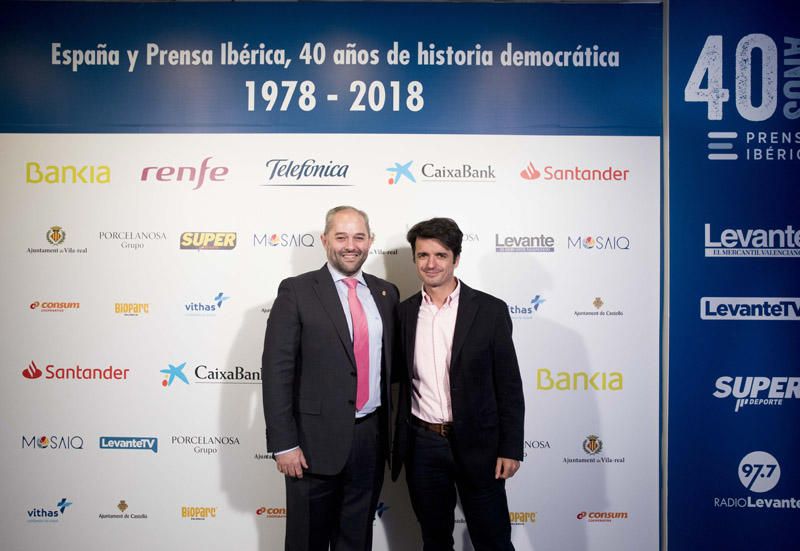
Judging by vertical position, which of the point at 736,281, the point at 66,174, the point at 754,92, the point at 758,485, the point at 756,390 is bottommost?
the point at 758,485

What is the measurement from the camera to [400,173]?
2.57 m

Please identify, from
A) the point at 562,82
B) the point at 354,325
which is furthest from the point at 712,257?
the point at 354,325

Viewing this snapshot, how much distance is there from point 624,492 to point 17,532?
11.1 feet

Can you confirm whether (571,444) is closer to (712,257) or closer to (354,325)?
(712,257)

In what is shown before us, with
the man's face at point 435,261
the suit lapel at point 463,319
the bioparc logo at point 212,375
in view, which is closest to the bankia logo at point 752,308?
the suit lapel at point 463,319

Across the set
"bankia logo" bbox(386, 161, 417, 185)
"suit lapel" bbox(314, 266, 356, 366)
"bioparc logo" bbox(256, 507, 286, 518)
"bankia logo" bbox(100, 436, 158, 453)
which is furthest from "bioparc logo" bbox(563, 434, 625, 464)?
"bankia logo" bbox(100, 436, 158, 453)

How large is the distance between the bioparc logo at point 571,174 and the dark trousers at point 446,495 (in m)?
1.52

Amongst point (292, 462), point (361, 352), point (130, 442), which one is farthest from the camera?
point (130, 442)

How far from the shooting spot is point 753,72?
8.43ft

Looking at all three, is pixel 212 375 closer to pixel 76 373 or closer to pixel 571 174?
pixel 76 373

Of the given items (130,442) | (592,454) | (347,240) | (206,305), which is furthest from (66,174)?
(592,454)

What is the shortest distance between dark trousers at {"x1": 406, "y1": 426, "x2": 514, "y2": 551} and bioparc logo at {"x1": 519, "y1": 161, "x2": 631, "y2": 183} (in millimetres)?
1516

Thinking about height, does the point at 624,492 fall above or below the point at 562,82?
below

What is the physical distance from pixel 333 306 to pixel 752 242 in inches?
A: 93.0
